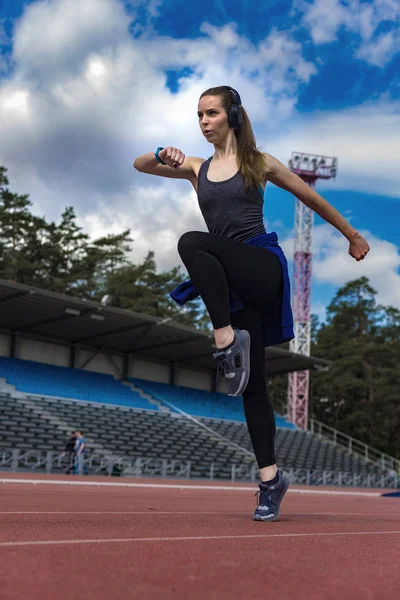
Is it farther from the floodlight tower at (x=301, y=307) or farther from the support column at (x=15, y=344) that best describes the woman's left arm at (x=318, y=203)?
the floodlight tower at (x=301, y=307)

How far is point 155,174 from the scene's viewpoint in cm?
431

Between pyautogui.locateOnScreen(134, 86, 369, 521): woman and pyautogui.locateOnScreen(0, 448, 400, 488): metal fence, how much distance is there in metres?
16.7

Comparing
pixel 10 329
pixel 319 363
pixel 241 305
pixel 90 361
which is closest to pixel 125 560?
pixel 241 305

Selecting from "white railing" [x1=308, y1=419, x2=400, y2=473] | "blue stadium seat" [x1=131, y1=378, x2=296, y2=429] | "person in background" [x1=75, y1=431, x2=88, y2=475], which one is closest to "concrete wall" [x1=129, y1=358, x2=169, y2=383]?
"blue stadium seat" [x1=131, y1=378, x2=296, y2=429]

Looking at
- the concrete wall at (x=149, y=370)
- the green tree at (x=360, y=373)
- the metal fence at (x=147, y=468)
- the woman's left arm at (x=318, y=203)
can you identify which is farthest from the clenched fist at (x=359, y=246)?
the green tree at (x=360, y=373)

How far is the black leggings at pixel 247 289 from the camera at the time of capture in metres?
3.64

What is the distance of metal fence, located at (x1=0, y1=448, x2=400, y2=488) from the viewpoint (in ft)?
65.8

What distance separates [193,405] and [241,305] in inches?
1199

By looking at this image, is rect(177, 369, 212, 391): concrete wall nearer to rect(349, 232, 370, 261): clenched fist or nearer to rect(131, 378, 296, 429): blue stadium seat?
rect(131, 378, 296, 429): blue stadium seat

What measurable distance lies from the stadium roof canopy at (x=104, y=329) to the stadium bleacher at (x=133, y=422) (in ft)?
4.70

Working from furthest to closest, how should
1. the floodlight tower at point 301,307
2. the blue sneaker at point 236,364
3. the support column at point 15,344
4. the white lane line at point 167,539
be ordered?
the floodlight tower at point 301,307 < the support column at point 15,344 < the blue sneaker at point 236,364 < the white lane line at point 167,539

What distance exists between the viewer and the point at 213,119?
13.2ft

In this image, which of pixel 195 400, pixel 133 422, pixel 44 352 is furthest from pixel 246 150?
pixel 195 400

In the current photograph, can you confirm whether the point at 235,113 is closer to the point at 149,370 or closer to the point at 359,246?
the point at 359,246
